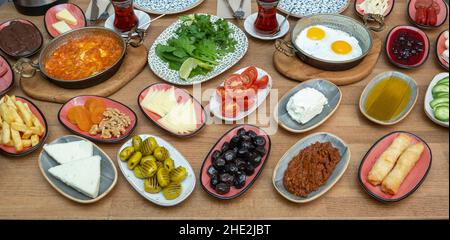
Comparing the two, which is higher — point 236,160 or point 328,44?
point 328,44

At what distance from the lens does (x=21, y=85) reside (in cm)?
255

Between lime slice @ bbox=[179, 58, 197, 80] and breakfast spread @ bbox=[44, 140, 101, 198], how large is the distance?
0.70 metres

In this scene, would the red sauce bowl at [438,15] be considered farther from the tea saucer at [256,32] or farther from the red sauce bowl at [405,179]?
the red sauce bowl at [405,179]

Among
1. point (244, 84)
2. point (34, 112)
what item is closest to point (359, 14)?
point (244, 84)

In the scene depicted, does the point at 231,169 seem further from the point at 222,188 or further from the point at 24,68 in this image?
the point at 24,68

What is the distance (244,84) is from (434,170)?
1.09 meters

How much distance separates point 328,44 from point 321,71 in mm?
210

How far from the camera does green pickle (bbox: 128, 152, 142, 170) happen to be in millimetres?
2039

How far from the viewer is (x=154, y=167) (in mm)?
1998

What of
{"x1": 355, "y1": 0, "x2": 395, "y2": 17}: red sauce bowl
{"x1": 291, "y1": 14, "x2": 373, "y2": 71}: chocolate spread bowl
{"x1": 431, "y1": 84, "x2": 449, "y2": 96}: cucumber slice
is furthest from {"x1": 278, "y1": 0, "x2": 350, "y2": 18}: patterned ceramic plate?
{"x1": 431, "y1": 84, "x2": 449, "y2": 96}: cucumber slice

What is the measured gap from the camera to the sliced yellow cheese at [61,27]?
9.45 feet

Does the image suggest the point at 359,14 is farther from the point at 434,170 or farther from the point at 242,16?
the point at 434,170

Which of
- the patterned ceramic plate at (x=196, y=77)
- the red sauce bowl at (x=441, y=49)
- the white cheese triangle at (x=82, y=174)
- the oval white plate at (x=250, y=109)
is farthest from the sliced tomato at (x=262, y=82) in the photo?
the red sauce bowl at (x=441, y=49)

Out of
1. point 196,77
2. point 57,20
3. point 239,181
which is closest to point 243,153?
point 239,181
